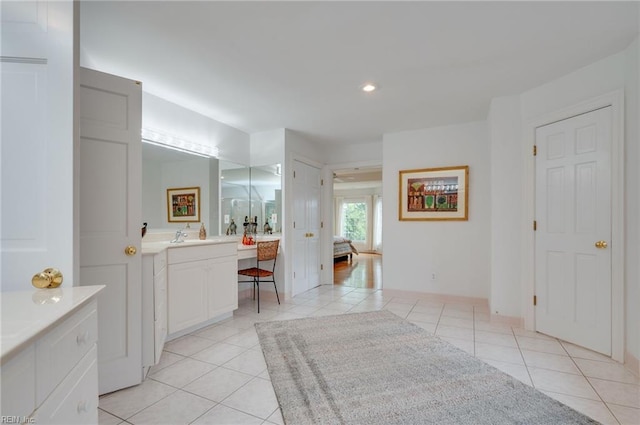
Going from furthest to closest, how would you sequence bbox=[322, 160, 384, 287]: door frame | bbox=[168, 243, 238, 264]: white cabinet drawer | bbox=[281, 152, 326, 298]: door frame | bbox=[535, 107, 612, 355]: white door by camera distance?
bbox=[322, 160, 384, 287]: door frame, bbox=[281, 152, 326, 298]: door frame, bbox=[168, 243, 238, 264]: white cabinet drawer, bbox=[535, 107, 612, 355]: white door

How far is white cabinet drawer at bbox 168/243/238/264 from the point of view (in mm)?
2727

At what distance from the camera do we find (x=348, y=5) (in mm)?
1794

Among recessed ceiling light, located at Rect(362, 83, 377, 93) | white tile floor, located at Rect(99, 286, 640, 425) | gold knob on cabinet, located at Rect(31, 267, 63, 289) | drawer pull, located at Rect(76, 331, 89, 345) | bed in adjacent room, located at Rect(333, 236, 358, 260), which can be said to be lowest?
white tile floor, located at Rect(99, 286, 640, 425)

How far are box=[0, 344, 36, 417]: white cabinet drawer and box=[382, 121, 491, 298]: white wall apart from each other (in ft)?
13.6

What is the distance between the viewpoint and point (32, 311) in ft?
3.36

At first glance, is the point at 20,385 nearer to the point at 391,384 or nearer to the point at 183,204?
the point at 391,384

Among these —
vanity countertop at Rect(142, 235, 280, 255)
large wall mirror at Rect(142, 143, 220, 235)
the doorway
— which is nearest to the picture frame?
vanity countertop at Rect(142, 235, 280, 255)

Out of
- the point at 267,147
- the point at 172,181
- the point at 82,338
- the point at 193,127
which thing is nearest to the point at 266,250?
the point at 172,181

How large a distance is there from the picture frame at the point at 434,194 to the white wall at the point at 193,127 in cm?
244

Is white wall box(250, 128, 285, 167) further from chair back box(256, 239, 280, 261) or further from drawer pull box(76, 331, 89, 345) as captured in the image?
drawer pull box(76, 331, 89, 345)

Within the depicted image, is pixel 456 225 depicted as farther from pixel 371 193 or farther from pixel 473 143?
pixel 371 193

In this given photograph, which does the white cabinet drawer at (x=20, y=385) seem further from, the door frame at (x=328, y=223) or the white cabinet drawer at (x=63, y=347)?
the door frame at (x=328, y=223)

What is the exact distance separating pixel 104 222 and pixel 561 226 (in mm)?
3740

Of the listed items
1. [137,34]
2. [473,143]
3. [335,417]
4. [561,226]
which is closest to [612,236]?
[561,226]
